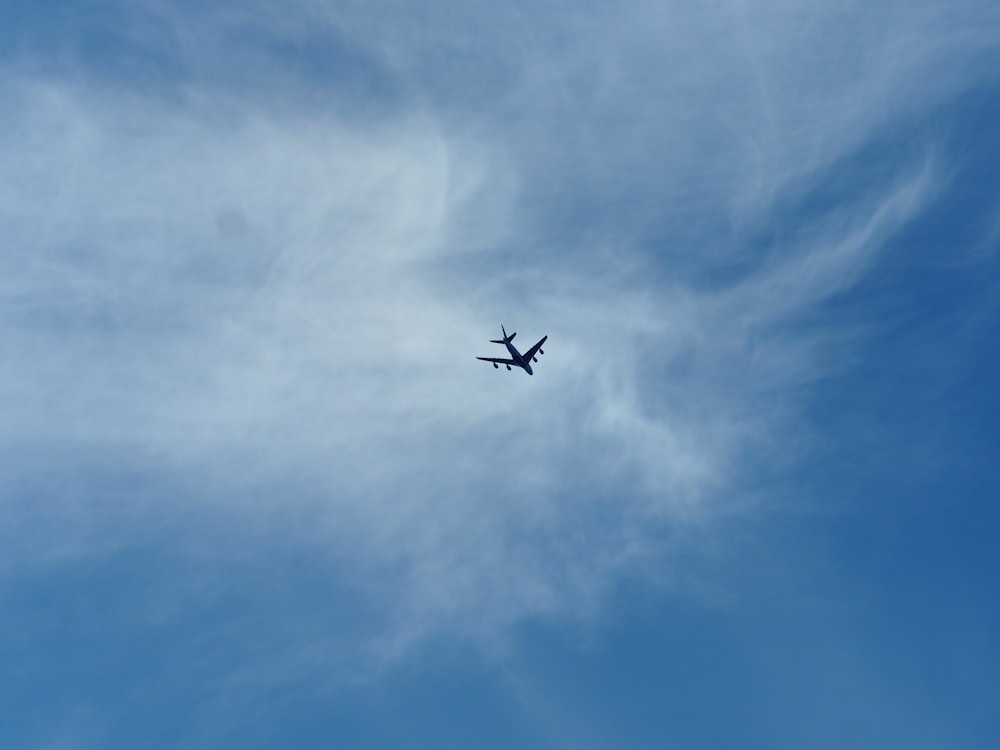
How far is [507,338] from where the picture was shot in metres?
132
